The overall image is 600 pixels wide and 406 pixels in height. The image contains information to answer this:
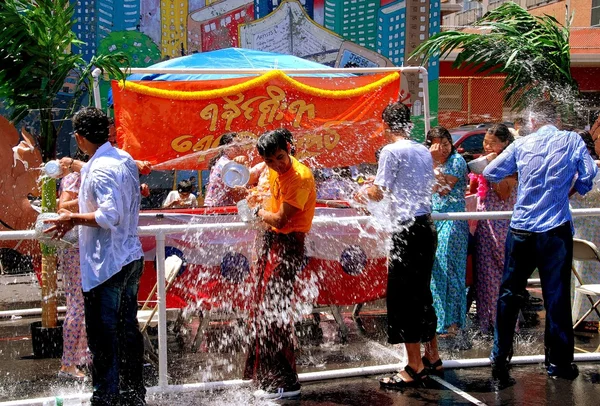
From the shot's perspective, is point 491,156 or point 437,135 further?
point 437,135

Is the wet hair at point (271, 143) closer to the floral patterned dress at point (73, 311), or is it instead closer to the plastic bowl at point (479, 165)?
the floral patterned dress at point (73, 311)

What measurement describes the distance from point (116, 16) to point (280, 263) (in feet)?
37.7

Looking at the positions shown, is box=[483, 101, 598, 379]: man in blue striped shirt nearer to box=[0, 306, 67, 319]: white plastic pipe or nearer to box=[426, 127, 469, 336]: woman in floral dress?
box=[426, 127, 469, 336]: woman in floral dress

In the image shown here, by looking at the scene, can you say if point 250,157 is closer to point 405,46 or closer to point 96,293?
point 96,293

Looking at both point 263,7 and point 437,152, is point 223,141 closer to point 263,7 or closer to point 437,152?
point 437,152

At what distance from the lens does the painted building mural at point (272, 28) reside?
15.3 metres

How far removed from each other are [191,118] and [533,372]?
3807mm

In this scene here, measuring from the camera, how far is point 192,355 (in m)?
6.23

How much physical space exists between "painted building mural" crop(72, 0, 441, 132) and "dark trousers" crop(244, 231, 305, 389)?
11.0 meters

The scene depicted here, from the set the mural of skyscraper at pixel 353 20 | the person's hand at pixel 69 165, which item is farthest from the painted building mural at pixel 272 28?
the person's hand at pixel 69 165

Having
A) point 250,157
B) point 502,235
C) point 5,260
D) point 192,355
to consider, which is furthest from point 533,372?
point 5,260

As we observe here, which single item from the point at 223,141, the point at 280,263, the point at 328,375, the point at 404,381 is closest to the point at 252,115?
the point at 223,141

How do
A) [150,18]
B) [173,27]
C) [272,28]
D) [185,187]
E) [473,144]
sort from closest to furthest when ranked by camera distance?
[185,187] → [150,18] → [173,27] → [272,28] → [473,144]

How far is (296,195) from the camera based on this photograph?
496 centimetres
